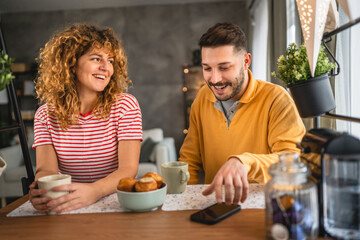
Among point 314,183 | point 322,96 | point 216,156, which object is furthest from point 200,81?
point 314,183

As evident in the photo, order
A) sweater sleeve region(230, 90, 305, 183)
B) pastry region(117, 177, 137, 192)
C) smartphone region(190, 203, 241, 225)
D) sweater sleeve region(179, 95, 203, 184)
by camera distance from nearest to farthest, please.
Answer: smartphone region(190, 203, 241, 225), pastry region(117, 177, 137, 192), sweater sleeve region(230, 90, 305, 183), sweater sleeve region(179, 95, 203, 184)

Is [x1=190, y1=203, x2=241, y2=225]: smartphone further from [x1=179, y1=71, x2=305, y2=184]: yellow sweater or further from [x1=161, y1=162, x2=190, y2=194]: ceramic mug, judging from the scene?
[x1=179, y1=71, x2=305, y2=184]: yellow sweater

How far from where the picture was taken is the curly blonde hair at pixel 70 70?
4.53 ft

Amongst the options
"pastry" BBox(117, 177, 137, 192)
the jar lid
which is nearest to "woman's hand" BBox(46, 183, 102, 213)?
"pastry" BBox(117, 177, 137, 192)

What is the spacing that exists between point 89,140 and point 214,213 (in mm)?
737

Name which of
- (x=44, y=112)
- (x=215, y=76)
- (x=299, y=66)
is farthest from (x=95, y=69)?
(x=299, y=66)

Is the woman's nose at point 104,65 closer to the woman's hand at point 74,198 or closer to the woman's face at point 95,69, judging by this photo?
the woman's face at point 95,69

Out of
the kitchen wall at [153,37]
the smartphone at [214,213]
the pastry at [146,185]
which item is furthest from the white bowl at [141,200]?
the kitchen wall at [153,37]

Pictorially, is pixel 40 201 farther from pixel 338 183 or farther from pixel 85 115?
pixel 338 183

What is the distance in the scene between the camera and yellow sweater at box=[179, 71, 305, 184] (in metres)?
1.32

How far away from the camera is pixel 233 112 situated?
1.53 meters

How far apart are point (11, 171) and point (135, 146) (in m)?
3.19

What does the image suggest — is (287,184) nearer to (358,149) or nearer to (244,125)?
(358,149)

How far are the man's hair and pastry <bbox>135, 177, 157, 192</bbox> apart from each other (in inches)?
30.3
